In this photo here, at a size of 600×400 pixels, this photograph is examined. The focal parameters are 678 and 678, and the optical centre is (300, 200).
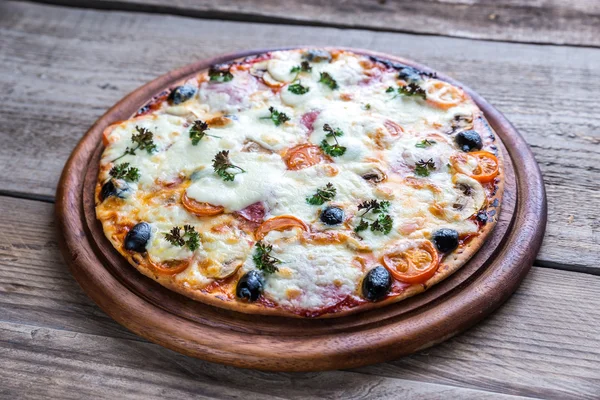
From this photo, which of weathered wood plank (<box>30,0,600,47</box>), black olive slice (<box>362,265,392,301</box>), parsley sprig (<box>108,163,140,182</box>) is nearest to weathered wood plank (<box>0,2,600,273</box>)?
weathered wood plank (<box>30,0,600,47</box>)

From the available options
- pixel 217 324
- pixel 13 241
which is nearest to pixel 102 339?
pixel 217 324

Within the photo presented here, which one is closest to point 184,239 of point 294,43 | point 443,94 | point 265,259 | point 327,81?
point 265,259

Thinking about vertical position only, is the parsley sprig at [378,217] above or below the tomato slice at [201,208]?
above

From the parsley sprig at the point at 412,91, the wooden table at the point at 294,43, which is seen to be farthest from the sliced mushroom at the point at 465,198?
the parsley sprig at the point at 412,91

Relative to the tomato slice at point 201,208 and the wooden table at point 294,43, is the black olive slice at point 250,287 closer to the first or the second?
the wooden table at point 294,43

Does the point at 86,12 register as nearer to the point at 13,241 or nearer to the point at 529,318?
the point at 13,241
